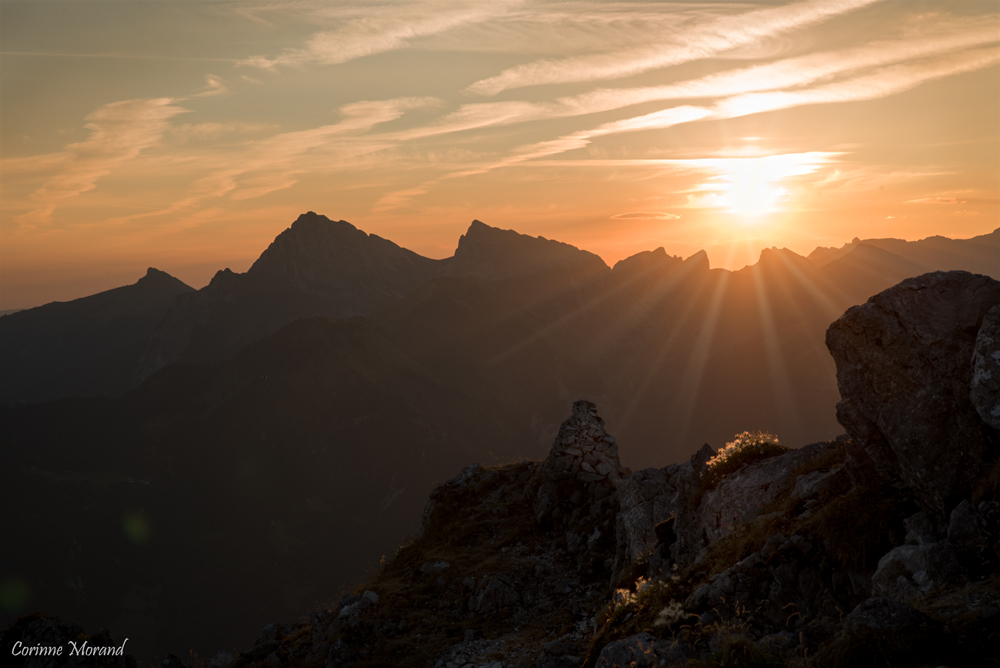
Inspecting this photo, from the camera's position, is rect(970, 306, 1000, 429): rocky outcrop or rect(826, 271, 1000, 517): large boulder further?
rect(826, 271, 1000, 517): large boulder

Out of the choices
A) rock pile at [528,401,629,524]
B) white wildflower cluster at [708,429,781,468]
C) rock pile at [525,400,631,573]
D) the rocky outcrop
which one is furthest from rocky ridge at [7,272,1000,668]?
rock pile at [528,401,629,524]

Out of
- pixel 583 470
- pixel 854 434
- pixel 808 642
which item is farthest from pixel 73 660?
pixel 854 434

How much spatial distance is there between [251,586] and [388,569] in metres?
174

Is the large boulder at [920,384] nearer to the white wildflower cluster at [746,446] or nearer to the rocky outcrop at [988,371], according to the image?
the rocky outcrop at [988,371]

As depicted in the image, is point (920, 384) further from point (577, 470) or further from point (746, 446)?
point (577, 470)

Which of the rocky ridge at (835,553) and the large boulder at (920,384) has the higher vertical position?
the large boulder at (920,384)

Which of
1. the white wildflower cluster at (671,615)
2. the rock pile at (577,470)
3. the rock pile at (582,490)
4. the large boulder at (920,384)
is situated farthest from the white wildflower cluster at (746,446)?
the rock pile at (577,470)

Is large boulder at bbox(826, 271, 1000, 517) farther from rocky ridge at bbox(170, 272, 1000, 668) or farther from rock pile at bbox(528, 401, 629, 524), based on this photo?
rock pile at bbox(528, 401, 629, 524)

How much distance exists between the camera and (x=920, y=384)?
11617mm

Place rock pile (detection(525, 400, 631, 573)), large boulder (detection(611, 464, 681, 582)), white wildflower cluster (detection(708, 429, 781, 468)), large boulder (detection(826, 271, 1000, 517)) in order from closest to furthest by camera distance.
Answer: large boulder (detection(826, 271, 1000, 517)) < white wildflower cluster (detection(708, 429, 781, 468)) < large boulder (detection(611, 464, 681, 582)) < rock pile (detection(525, 400, 631, 573))

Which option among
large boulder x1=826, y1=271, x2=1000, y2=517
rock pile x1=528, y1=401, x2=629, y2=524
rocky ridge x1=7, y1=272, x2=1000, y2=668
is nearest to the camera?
rocky ridge x1=7, y1=272, x2=1000, y2=668

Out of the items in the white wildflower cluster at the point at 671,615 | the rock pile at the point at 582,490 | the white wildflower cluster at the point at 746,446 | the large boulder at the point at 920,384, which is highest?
the large boulder at the point at 920,384

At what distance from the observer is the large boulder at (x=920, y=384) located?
420 inches

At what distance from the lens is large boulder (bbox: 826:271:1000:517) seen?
10.7m
